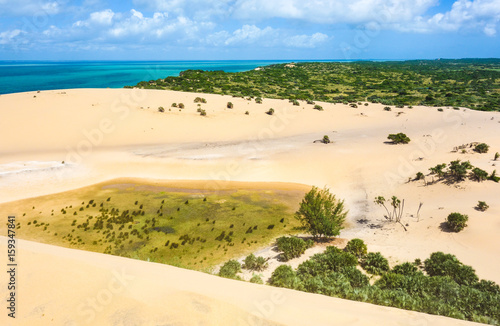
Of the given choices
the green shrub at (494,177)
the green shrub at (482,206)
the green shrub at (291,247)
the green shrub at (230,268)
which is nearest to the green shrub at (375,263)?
the green shrub at (291,247)

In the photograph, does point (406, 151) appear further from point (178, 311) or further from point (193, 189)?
point (178, 311)

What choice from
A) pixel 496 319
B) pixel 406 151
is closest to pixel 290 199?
pixel 496 319

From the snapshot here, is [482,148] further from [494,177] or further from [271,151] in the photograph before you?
[271,151]

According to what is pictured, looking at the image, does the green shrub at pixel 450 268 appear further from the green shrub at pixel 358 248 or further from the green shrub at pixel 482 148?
the green shrub at pixel 482 148

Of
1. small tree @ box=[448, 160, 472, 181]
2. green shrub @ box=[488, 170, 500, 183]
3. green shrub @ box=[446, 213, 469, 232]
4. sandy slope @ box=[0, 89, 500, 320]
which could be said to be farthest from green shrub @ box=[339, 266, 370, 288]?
green shrub @ box=[488, 170, 500, 183]

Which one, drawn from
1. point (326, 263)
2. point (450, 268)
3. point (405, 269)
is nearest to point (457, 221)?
point (450, 268)
